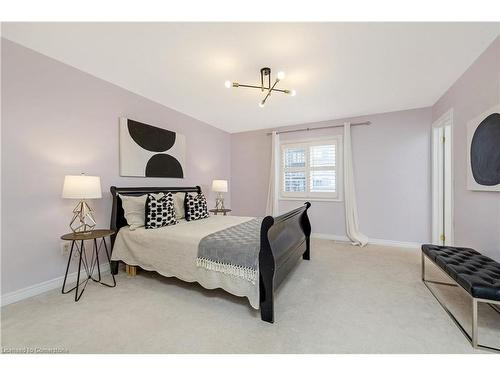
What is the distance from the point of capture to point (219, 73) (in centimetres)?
253

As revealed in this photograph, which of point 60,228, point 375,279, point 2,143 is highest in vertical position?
point 2,143

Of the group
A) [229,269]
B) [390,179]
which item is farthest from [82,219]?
[390,179]

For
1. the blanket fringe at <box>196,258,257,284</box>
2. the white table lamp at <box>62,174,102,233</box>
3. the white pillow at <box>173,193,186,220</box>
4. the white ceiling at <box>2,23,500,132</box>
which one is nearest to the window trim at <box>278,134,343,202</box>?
the white ceiling at <box>2,23,500,132</box>

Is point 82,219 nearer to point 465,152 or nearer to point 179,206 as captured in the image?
point 179,206

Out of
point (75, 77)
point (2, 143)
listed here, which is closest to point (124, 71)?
point (75, 77)

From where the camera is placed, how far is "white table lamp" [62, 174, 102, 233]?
81.2 inches

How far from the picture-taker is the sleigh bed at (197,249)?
1.71 metres

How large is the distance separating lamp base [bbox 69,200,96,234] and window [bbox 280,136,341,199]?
3524 millimetres

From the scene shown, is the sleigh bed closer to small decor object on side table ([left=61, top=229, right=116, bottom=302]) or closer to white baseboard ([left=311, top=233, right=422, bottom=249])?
small decor object on side table ([left=61, top=229, right=116, bottom=302])

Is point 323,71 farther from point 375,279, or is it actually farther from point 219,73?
point 375,279

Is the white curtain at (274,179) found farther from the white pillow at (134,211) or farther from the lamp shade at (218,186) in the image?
the white pillow at (134,211)

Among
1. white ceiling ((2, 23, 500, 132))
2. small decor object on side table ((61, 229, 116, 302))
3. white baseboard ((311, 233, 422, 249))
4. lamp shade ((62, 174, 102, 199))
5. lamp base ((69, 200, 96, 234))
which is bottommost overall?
white baseboard ((311, 233, 422, 249))

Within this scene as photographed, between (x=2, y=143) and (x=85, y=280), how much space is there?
1641mm

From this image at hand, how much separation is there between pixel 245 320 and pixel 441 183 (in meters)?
3.78
